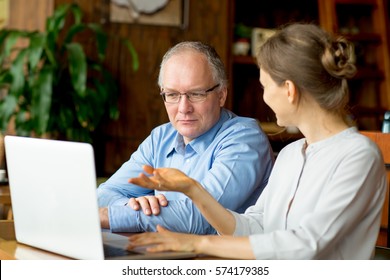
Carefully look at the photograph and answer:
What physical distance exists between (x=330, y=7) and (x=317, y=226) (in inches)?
187

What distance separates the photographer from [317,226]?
1.56m

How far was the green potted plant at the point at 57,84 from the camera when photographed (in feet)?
17.3

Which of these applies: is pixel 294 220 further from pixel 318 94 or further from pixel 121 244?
pixel 121 244

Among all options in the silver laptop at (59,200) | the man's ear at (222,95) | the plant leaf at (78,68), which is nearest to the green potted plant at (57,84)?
the plant leaf at (78,68)

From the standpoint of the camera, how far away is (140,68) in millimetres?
5902

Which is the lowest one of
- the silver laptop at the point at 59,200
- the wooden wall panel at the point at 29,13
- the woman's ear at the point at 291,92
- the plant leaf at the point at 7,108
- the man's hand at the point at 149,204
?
the plant leaf at the point at 7,108

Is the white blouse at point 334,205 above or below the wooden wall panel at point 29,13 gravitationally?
below

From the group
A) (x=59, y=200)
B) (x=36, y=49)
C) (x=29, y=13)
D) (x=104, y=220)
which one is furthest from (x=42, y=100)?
(x=59, y=200)

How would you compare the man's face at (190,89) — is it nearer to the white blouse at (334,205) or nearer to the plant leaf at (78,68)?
the white blouse at (334,205)

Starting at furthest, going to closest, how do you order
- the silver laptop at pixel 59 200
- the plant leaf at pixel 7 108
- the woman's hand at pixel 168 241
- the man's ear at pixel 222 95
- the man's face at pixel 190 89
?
the plant leaf at pixel 7 108 < the man's ear at pixel 222 95 < the man's face at pixel 190 89 < the woman's hand at pixel 168 241 < the silver laptop at pixel 59 200

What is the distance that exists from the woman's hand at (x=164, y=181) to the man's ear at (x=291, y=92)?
0.91 ft

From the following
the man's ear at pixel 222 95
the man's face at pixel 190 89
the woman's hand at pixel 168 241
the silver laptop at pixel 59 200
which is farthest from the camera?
the man's ear at pixel 222 95

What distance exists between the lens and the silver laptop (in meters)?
1.54
